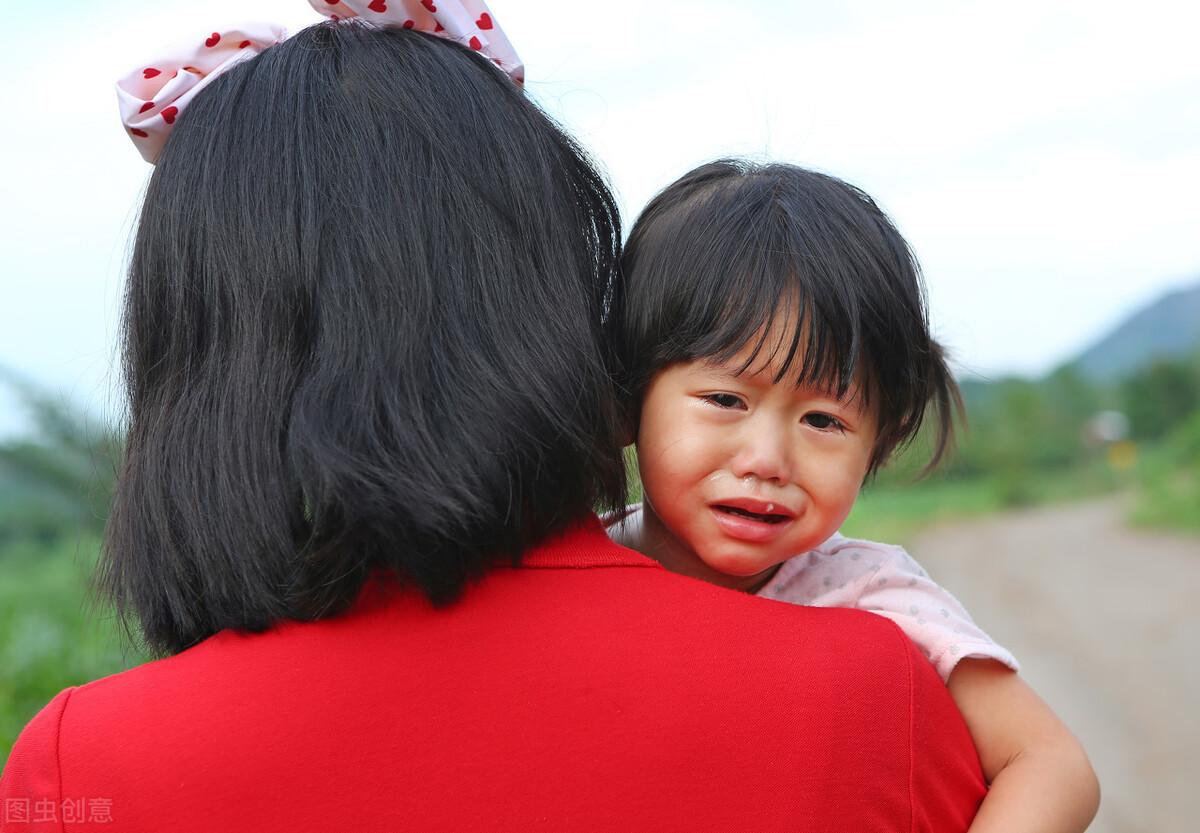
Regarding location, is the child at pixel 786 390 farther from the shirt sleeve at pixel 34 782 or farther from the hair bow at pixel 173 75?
the shirt sleeve at pixel 34 782

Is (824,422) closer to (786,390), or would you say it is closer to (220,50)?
(786,390)

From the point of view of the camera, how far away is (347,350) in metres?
1.31

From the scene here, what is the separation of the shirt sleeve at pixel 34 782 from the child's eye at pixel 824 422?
997mm

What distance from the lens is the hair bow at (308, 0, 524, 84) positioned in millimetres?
1618

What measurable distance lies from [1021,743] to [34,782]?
112 cm

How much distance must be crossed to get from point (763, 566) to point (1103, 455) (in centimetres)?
1925

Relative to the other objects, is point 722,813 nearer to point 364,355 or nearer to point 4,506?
point 364,355

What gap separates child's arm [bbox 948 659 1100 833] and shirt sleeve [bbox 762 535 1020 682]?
0.03 meters

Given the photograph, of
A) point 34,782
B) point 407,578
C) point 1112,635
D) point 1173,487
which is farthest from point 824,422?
point 1173,487

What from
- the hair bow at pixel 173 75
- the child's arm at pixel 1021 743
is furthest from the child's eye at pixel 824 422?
the hair bow at pixel 173 75

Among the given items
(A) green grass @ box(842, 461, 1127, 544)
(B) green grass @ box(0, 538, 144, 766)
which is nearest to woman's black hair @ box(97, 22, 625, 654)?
(B) green grass @ box(0, 538, 144, 766)

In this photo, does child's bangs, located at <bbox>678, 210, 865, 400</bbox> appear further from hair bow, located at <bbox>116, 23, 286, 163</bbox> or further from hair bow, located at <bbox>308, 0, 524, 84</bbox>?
hair bow, located at <bbox>116, 23, 286, 163</bbox>

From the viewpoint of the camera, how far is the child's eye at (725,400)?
5.68ft

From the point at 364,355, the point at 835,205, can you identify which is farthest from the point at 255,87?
the point at 835,205
